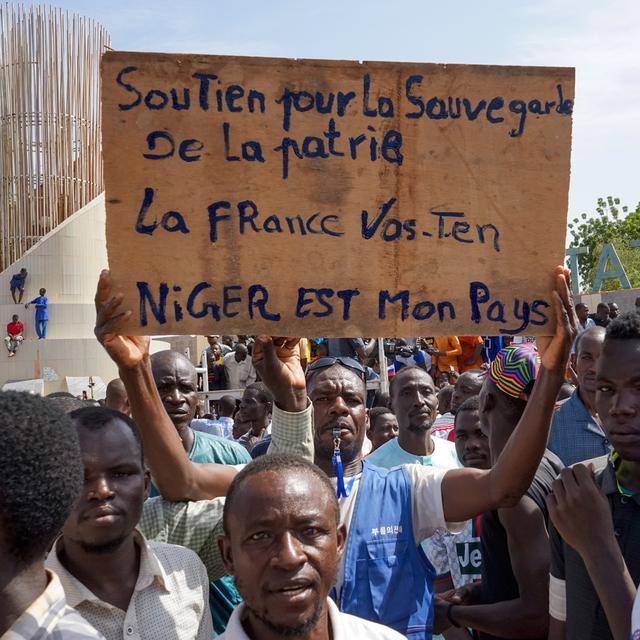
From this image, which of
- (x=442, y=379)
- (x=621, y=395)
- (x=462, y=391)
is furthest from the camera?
(x=442, y=379)

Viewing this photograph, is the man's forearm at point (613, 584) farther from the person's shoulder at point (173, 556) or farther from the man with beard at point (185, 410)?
the man with beard at point (185, 410)

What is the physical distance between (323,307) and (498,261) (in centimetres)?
57

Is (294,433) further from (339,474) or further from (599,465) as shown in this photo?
(599,465)

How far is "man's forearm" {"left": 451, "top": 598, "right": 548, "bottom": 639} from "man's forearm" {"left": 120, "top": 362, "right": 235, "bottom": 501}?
3.18ft

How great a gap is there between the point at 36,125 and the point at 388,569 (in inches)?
1079

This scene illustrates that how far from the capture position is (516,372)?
3.13m

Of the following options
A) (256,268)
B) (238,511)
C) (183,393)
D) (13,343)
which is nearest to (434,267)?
(256,268)

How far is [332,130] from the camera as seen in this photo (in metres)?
2.80

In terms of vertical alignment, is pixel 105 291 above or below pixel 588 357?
above

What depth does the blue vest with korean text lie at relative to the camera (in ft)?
8.77

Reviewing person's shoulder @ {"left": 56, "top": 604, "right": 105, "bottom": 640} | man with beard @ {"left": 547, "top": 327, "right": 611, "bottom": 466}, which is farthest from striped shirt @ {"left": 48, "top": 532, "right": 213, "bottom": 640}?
man with beard @ {"left": 547, "top": 327, "right": 611, "bottom": 466}

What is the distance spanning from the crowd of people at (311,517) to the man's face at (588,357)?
1199mm

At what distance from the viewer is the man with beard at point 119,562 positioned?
7.71 feet

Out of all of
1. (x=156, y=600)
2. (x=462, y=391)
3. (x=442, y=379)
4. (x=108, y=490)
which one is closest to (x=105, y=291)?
(x=108, y=490)
